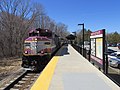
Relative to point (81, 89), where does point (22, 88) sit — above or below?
below

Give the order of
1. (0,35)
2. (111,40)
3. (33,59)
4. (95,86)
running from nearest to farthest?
(95,86) < (33,59) < (0,35) < (111,40)

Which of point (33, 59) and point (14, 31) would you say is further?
point (14, 31)

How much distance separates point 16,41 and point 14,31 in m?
2.45

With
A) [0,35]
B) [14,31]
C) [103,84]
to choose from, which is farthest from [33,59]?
[14,31]

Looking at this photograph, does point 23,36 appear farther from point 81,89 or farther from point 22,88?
point 81,89

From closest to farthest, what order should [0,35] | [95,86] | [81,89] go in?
[81,89] < [95,86] < [0,35]

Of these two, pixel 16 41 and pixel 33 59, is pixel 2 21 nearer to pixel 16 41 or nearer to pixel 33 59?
pixel 16 41

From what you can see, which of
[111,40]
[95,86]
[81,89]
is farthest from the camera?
[111,40]

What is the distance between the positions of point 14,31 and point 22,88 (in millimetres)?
40897

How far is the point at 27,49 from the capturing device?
20156 millimetres

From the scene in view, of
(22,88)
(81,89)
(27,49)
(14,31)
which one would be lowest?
(22,88)

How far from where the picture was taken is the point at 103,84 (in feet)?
29.5

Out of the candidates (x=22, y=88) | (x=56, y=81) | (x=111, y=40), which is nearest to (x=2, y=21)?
(x=22, y=88)

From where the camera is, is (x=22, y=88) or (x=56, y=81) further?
(x=22, y=88)
